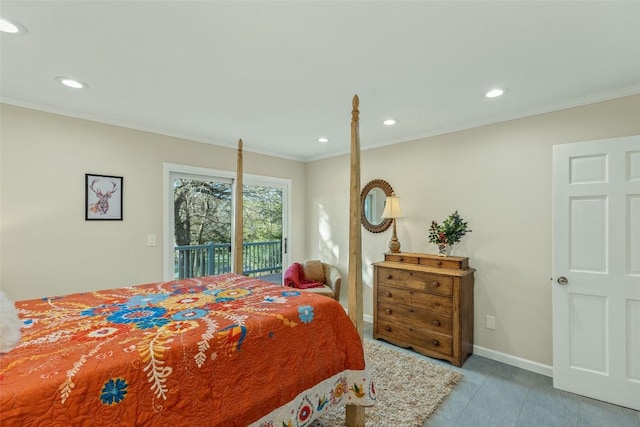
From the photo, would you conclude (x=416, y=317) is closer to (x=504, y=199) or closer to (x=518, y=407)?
(x=518, y=407)

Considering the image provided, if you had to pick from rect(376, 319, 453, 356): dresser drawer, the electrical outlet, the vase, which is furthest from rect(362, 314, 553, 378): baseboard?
the vase

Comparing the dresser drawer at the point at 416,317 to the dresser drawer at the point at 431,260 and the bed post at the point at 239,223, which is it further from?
the bed post at the point at 239,223

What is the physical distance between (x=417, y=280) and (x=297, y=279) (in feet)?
5.20

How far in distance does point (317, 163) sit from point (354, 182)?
9.39 feet

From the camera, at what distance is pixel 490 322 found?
9.86ft

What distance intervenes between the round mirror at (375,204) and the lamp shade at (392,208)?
247 millimetres

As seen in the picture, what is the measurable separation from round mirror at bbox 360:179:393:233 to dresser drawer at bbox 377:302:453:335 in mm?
1019

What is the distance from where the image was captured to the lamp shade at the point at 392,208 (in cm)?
349

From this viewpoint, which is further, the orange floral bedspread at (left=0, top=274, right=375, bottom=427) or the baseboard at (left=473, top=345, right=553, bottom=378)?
the baseboard at (left=473, top=345, right=553, bottom=378)

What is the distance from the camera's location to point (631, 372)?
7.20 feet

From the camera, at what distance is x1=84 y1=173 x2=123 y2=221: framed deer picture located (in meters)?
2.88

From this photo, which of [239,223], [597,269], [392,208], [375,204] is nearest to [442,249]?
[392,208]

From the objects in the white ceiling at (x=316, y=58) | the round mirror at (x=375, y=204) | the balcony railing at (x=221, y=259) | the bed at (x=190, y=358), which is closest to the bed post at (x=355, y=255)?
the bed at (x=190, y=358)

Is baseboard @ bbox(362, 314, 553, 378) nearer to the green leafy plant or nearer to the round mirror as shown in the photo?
the green leafy plant
